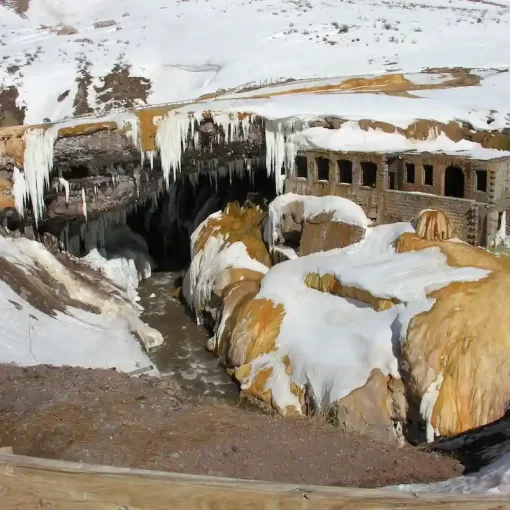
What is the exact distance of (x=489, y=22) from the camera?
158ft

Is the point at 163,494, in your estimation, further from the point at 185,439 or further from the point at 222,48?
the point at 222,48

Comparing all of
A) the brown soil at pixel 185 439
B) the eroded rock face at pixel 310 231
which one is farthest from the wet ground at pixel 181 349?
the brown soil at pixel 185 439

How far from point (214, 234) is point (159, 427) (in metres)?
14.1

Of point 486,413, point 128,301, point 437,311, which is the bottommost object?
point 128,301

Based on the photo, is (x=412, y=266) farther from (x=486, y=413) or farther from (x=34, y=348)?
(x=34, y=348)

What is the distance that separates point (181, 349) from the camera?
62.7ft

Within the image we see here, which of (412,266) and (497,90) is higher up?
(497,90)

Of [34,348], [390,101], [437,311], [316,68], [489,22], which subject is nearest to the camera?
[437,311]

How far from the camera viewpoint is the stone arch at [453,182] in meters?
18.8

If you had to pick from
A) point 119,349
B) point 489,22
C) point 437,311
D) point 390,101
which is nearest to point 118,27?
point 489,22

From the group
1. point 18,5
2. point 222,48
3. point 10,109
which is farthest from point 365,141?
point 18,5

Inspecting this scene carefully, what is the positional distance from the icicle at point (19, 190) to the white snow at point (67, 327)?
1.22 meters

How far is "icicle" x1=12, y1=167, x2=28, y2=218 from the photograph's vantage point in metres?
19.8

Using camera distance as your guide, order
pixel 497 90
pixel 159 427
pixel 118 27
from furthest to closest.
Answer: pixel 118 27 < pixel 497 90 < pixel 159 427
